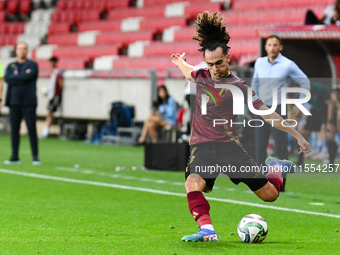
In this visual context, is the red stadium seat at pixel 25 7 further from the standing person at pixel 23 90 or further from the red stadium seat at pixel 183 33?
the standing person at pixel 23 90

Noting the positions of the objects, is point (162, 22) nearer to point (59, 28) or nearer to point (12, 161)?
point (59, 28)

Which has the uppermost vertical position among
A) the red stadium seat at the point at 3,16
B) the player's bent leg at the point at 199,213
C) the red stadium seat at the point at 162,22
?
the red stadium seat at the point at 3,16

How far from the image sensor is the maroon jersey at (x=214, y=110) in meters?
4.70

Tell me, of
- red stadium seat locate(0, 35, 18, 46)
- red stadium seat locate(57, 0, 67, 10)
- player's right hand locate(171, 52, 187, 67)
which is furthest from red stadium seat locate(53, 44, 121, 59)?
player's right hand locate(171, 52, 187, 67)

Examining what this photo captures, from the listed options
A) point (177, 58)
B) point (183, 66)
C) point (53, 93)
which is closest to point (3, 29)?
point (53, 93)

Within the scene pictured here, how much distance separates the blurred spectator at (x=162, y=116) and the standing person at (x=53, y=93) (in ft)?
15.7

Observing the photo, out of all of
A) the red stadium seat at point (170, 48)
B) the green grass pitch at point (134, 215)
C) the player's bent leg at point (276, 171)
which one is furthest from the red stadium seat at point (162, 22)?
the player's bent leg at point (276, 171)

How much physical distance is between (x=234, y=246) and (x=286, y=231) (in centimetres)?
90

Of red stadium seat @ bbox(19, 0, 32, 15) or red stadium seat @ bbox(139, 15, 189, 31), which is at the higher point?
red stadium seat @ bbox(19, 0, 32, 15)

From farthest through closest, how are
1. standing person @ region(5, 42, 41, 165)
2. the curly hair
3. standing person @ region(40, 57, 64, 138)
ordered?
standing person @ region(40, 57, 64, 138) → standing person @ region(5, 42, 41, 165) → the curly hair

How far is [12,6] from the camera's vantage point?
2881cm

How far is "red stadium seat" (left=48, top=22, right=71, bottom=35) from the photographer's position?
83.1 ft

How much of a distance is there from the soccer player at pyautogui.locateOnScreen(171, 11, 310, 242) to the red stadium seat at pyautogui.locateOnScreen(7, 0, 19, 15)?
25.5 meters

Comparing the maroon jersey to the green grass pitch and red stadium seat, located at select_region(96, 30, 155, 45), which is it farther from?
red stadium seat, located at select_region(96, 30, 155, 45)
